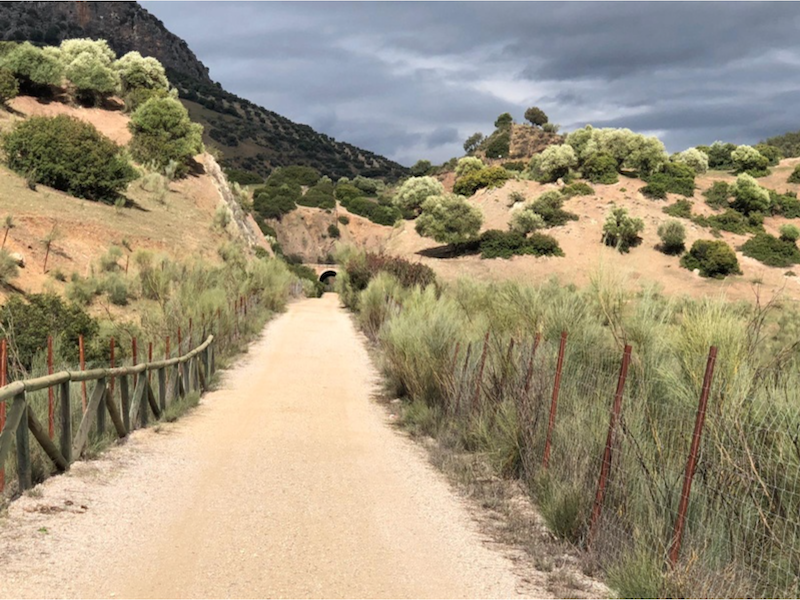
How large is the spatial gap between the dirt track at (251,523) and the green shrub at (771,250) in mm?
42593

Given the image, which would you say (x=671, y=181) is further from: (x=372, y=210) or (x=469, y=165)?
(x=372, y=210)

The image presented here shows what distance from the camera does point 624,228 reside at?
157 ft

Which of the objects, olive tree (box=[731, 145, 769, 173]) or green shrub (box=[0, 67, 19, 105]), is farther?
olive tree (box=[731, 145, 769, 173])

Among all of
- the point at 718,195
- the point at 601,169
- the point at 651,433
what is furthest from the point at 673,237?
the point at 651,433

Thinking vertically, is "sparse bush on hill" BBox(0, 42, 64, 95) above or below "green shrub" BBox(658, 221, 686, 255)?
above

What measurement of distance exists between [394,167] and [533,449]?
149 meters

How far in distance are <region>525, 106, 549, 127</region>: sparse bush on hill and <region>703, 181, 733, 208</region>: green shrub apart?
5414cm

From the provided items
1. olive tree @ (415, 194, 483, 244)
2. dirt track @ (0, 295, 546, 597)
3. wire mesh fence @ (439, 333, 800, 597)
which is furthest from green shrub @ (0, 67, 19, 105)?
wire mesh fence @ (439, 333, 800, 597)

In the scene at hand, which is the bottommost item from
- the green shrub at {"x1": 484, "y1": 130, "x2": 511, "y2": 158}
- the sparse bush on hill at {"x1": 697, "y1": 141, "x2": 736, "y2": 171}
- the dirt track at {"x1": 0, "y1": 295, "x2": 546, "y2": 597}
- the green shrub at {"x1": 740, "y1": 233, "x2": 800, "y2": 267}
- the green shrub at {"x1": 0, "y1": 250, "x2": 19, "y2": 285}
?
the dirt track at {"x1": 0, "y1": 295, "x2": 546, "y2": 597}

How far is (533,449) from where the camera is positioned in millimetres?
7766

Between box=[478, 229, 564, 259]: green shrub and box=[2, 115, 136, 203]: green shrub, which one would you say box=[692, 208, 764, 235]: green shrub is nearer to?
box=[478, 229, 564, 259]: green shrub

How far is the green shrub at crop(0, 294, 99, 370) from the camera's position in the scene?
12.3 meters

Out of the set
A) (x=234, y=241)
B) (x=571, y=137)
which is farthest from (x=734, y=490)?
(x=571, y=137)

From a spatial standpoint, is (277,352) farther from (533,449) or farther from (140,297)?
(533,449)
